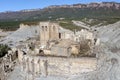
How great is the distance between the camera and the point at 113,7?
636ft

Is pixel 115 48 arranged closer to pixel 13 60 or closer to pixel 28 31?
pixel 13 60

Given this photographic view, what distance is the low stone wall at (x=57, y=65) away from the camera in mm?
25547

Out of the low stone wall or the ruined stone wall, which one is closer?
the low stone wall

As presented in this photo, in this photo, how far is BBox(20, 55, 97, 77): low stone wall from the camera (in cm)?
2555

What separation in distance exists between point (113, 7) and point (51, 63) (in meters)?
171

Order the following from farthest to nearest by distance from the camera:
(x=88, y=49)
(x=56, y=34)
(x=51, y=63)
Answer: (x=56, y=34), (x=88, y=49), (x=51, y=63)

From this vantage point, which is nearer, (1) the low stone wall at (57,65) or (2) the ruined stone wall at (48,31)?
(1) the low stone wall at (57,65)

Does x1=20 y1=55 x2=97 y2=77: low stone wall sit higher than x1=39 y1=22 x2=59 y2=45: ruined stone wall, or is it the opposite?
x1=39 y1=22 x2=59 y2=45: ruined stone wall

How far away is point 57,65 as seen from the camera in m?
27.4

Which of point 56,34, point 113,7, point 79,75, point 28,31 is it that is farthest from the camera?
point 113,7

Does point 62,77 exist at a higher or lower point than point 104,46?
lower

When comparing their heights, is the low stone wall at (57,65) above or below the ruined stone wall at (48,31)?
below

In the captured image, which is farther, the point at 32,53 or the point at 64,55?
the point at 32,53

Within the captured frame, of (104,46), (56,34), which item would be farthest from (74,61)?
(56,34)
